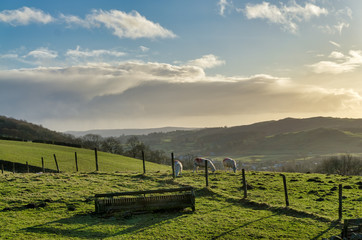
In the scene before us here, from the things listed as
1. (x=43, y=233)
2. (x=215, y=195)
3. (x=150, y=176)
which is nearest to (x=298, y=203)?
(x=215, y=195)

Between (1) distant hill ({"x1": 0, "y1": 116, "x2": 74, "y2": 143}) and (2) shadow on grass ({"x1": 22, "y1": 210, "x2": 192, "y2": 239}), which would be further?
(1) distant hill ({"x1": 0, "y1": 116, "x2": 74, "y2": 143})

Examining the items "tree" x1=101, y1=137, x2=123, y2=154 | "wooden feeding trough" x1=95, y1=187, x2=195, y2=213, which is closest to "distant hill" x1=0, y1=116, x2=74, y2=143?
"tree" x1=101, y1=137, x2=123, y2=154

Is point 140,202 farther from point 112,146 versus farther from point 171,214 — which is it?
point 112,146

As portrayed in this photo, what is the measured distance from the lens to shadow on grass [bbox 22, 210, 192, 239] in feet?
49.6

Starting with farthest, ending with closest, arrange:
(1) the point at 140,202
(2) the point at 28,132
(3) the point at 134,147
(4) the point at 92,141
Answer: (2) the point at 28,132, (4) the point at 92,141, (3) the point at 134,147, (1) the point at 140,202

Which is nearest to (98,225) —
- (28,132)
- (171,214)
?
(171,214)

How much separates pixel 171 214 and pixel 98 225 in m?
4.78

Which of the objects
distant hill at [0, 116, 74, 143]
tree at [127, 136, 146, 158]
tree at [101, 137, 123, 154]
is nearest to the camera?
tree at [127, 136, 146, 158]

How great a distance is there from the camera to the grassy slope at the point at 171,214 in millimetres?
15648

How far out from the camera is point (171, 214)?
1923 centimetres

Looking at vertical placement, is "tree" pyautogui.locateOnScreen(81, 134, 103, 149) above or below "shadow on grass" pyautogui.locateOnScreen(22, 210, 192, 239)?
above

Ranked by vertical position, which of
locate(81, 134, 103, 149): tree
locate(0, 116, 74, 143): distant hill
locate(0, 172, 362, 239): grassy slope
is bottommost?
locate(0, 172, 362, 239): grassy slope

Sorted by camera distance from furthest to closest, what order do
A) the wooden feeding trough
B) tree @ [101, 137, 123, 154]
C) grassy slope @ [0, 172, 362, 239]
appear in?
tree @ [101, 137, 123, 154] → the wooden feeding trough → grassy slope @ [0, 172, 362, 239]

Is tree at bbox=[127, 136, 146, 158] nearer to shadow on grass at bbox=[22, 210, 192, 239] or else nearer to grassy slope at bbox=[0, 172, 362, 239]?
grassy slope at bbox=[0, 172, 362, 239]
